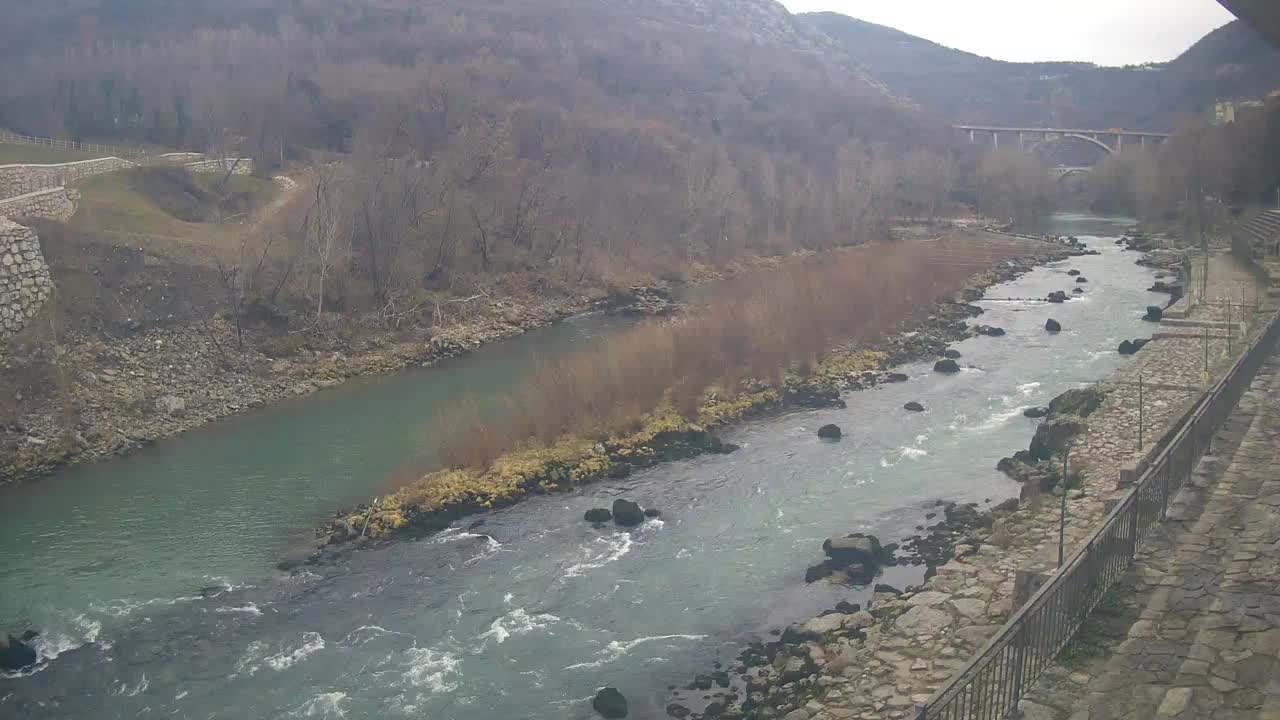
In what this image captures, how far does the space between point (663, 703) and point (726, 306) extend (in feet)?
51.4

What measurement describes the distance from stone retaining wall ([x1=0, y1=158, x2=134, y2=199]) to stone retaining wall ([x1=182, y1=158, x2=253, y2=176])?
9.27ft

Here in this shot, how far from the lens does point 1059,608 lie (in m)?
6.69

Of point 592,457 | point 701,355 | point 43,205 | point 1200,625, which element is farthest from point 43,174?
point 1200,625

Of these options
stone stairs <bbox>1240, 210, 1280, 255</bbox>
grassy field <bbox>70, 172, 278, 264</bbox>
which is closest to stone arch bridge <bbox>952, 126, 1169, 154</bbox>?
stone stairs <bbox>1240, 210, 1280, 255</bbox>

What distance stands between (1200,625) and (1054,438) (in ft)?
32.4

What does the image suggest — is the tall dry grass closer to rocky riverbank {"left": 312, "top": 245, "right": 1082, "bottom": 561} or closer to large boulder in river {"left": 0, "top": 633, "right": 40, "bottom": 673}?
rocky riverbank {"left": 312, "top": 245, "right": 1082, "bottom": 561}

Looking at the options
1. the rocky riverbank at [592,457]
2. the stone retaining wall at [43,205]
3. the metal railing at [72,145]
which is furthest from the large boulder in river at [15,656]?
the metal railing at [72,145]

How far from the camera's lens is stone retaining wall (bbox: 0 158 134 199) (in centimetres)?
2725

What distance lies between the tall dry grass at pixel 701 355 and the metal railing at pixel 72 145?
2346 centimetres

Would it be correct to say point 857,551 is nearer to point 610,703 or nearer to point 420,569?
point 610,703

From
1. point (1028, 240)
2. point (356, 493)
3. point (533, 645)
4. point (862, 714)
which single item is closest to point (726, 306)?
point (356, 493)

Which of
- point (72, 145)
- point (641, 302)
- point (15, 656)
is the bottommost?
point (15, 656)

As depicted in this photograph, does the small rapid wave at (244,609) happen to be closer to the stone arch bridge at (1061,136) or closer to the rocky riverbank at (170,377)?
the rocky riverbank at (170,377)

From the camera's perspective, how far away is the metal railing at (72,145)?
1513 inches
